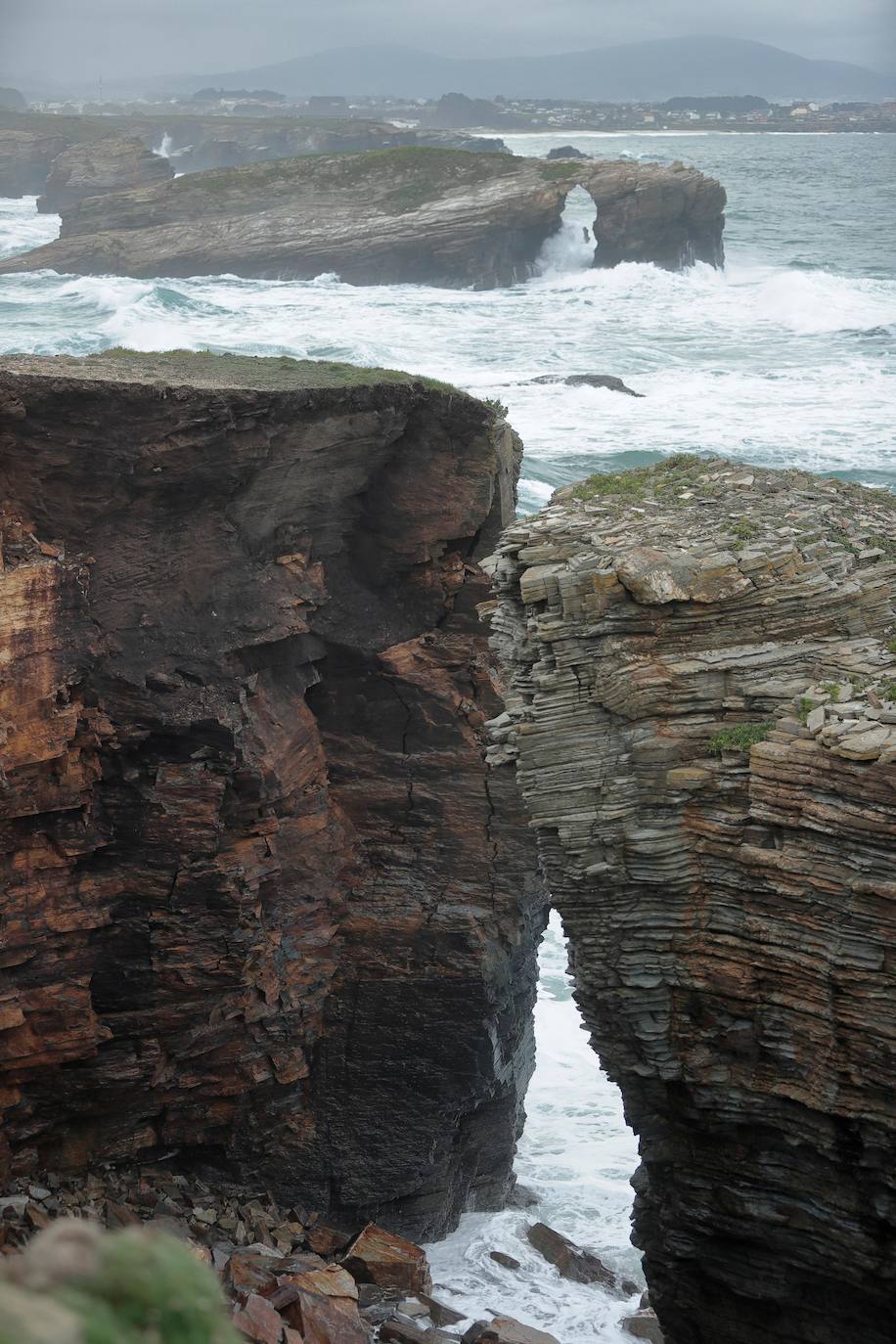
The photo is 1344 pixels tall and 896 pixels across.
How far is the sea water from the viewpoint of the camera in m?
19.4

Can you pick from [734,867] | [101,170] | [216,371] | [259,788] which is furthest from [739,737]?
[101,170]

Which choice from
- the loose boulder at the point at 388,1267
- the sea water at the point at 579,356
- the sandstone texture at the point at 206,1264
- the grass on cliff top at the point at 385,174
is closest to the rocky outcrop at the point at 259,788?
the sandstone texture at the point at 206,1264

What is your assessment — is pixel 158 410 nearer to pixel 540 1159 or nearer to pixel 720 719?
pixel 720 719

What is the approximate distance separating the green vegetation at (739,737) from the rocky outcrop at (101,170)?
72.5 m

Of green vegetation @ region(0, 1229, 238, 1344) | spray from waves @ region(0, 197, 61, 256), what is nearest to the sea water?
spray from waves @ region(0, 197, 61, 256)

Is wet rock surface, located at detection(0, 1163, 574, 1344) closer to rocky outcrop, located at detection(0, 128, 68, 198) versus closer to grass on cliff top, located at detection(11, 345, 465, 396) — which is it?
grass on cliff top, located at detection(11, 345, 465, 396)

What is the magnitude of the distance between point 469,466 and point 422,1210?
9869 millimetres

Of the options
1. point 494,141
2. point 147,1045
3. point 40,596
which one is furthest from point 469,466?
point 494,141

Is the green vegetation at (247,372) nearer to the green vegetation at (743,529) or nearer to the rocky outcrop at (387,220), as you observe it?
the green vegetation at (743,529)

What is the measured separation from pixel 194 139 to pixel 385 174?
1735 inches

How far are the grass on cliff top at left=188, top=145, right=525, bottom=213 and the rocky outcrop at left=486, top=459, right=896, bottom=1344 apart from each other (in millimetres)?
59244

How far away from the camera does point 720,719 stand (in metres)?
12.2

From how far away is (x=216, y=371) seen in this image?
17016 mm

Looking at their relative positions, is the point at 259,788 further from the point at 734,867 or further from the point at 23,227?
the point at 23,227
